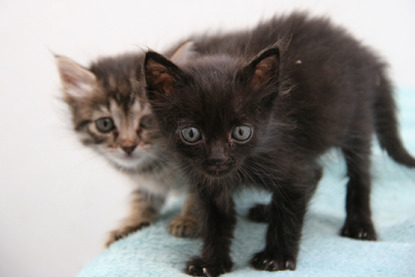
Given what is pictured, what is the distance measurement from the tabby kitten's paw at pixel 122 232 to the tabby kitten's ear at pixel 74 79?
29.3 inches

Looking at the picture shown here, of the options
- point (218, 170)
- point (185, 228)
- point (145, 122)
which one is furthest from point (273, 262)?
point (145, 122)

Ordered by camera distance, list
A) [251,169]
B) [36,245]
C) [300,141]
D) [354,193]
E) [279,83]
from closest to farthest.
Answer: [279,83]
[251,169]
[300,141]
[354,193]
[36,245]

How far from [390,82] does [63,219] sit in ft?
7.87

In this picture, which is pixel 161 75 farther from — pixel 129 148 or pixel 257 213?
pixel 257 213

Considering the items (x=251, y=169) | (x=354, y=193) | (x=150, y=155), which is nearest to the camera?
(x=251, y=169)

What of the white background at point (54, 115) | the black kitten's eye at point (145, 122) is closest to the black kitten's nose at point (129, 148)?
the black kitten's eye at point (145, 122)

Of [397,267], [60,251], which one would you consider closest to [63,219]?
[60,251]

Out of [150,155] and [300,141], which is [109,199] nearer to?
[150,155]

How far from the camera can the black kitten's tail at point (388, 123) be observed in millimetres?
2305

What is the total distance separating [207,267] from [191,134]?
57cm

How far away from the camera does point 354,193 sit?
217 cm

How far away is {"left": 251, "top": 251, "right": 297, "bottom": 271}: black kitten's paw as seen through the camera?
1.63 meters

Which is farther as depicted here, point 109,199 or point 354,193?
point 109,199

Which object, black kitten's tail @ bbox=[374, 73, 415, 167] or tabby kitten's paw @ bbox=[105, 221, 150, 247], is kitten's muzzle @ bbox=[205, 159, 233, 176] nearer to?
tabby kitten's paw @ bbox=[105, 221, 150, 247]
